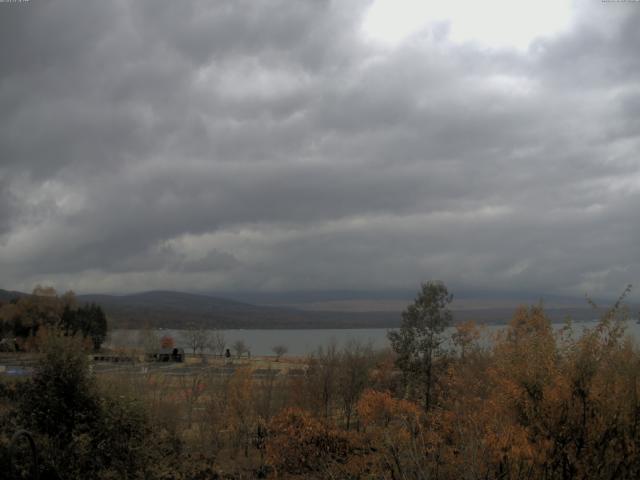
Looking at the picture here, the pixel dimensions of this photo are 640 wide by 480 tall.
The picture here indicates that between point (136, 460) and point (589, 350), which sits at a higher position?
point (589, 350)

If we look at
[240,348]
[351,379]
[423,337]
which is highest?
[423,337]

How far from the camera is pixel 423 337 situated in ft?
127

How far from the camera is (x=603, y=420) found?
41.5 ft

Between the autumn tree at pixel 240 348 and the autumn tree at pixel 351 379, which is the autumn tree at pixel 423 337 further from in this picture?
the autumn tree at pixel 240 348

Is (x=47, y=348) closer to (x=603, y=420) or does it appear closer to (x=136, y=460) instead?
(x=136, y=460)

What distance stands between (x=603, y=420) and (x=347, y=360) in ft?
96.1

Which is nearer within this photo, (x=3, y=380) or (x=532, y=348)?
(x=532, y=348)

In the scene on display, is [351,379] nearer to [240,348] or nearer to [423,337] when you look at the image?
[423,337]

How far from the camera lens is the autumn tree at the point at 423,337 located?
3831cm

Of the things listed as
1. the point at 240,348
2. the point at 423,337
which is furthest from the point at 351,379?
the point at 240,348

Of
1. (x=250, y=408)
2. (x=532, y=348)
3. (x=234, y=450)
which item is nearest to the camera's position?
(x=532, y=348)

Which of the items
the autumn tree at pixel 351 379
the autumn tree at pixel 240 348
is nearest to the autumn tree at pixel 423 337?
the autumn tree at pixel 351 379

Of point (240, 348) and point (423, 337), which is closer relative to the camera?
point (423, 337)

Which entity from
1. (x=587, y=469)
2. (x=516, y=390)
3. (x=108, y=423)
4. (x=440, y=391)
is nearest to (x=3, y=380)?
(x=108, y=423)
